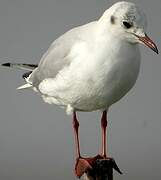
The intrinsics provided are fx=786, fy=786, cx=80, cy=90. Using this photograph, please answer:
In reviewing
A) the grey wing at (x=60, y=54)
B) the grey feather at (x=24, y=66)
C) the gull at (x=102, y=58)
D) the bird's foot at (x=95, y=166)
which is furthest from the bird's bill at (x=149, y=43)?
the grey feather at (x=24, y=66)

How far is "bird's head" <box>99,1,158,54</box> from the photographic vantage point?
3.92 metres

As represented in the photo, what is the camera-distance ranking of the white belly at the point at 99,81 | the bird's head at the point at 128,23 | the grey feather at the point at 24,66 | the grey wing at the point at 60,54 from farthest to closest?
1. the grey feather at the point at 24,66
2. the grey wing at the point at 60,54
3. the white belly at the point at 99,81
4. the bird's head at the point at 128,23

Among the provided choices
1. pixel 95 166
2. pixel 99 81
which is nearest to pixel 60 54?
pixel 99 81

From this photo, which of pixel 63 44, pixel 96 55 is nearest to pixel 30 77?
pixel 63 44

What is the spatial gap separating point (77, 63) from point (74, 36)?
Answer: 19 centimetres

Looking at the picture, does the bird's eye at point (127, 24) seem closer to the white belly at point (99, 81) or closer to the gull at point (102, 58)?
the gull at point (102, 58)

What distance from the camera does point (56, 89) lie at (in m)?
4.40

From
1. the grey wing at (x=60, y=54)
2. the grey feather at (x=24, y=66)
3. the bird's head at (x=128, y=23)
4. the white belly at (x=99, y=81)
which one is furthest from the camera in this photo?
the grey feather at (x=24, y=66)

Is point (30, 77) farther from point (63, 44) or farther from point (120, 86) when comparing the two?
point (120, 86)

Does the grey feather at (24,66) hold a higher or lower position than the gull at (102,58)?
lower

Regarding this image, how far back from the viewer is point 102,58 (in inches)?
159

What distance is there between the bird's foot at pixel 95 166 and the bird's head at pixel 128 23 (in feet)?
2.39

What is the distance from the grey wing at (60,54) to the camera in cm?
423

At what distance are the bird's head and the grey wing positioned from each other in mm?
173
